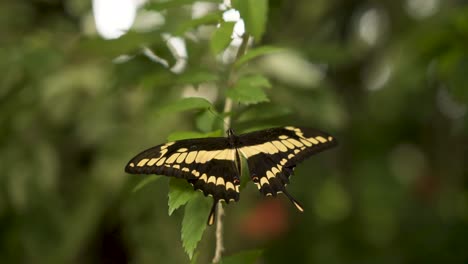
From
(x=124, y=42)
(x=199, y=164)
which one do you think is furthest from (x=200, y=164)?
(x=124, y=42)

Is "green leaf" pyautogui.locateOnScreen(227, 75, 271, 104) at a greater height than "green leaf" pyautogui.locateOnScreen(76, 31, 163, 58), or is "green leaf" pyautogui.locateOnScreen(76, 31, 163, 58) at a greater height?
"green leaf" pyautogui.locateOnScreen(76, 31, 163, 58)

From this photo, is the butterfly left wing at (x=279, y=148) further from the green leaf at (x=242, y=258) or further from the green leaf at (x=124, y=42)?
the green leaf at (x=124, y=42)

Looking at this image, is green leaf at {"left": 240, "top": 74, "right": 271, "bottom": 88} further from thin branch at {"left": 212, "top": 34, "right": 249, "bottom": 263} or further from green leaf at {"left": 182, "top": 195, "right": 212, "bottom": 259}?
green leaf at {"left": 182, "top": 195, "right": 212, "bottom": 259}

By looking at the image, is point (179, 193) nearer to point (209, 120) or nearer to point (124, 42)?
point (209, 120)

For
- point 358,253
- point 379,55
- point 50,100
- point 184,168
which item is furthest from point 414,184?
point 184,168

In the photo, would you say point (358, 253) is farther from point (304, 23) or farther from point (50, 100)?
point (50, 100)

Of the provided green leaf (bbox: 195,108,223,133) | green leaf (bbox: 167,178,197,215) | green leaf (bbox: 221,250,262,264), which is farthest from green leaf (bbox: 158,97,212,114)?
green leaf (bbox: 221,250,262,264)
